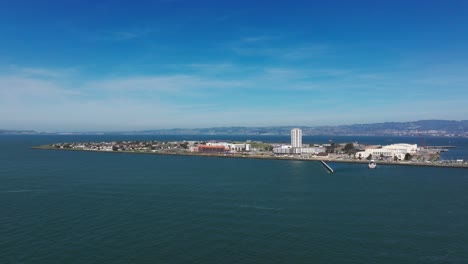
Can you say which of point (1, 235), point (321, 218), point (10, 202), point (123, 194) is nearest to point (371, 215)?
point (321, 218)

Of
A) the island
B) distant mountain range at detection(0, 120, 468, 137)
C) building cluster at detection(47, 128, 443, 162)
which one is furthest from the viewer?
distant mountain range at detection(0, 120, 468, 137)

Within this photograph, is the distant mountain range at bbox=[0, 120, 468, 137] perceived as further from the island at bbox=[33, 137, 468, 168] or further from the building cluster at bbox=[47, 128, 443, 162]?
the island at bbox=[33, 137, 468, 168]

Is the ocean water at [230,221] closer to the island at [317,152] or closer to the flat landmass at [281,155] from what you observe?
the flat landmass at [281,155]

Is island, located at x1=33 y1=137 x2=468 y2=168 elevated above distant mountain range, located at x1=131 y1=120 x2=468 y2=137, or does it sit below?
below

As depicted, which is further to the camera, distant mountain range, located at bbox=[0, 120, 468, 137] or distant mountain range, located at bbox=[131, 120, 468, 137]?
distant mountain range, located at bbox=[131, 120, 468, 137]

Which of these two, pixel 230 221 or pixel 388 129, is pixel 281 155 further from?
pixel 388 129

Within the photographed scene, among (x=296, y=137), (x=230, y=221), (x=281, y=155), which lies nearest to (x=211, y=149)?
(x=281, y=155)

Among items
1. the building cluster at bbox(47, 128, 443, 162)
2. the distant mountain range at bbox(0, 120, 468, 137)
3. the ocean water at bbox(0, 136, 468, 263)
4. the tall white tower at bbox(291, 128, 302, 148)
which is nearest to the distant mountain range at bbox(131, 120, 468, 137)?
the distant mountain range at bbox(0, 120, 468, 137)

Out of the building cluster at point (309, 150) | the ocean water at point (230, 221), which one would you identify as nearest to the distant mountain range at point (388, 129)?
the building cluster at point (309, 150)

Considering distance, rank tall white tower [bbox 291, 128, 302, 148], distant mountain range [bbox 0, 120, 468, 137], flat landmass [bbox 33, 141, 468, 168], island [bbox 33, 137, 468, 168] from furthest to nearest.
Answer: distant mountain range [bbox 0, 120, 468, 137], tall white tower [bbox 291, 128, 302, 148], island [bbox 33, 137, 468, 168], flat landmass [bbox 33, 141, 468, 168]
